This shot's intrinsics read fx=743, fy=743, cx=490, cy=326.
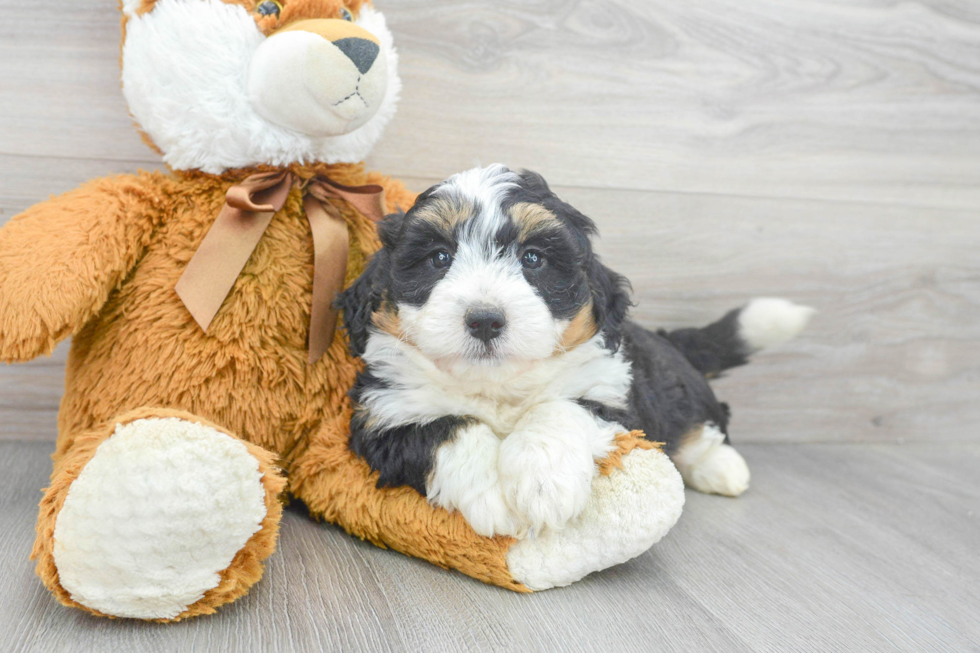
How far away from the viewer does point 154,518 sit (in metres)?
1.11

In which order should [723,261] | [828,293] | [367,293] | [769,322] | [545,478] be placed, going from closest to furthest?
1. [545,478]
2. [367,293]
3. [769,322]
4. [723,261]
5. [828,293]

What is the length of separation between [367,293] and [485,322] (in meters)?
0.32

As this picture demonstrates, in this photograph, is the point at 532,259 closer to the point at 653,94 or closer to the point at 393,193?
the point at 393,193

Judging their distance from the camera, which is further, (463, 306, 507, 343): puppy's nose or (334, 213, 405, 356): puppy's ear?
(334, 213, 405, 356): puppy's ear

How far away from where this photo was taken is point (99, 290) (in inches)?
57.4

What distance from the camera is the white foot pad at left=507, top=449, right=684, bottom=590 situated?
4.44 ft

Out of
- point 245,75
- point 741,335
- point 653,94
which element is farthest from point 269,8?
point 741,335

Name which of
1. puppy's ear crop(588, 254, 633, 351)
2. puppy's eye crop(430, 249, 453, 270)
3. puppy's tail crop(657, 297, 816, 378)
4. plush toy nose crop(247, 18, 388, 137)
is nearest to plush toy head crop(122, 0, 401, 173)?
plush toy nose crop(247, 18, 388, 137)

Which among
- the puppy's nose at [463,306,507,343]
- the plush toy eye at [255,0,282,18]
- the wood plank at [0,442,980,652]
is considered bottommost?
the wood plank at [0,442,980,652]

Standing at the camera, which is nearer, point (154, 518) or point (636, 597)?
point (154, 518)

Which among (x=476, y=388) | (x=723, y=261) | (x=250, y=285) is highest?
(x=250, y=285)

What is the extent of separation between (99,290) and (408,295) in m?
0.62

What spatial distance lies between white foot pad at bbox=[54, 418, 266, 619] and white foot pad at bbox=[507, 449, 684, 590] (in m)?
0.50

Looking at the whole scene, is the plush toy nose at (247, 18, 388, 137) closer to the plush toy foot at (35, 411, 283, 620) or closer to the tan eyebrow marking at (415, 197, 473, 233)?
the tan eyebrow marking at (415, 197, 473, 233)
